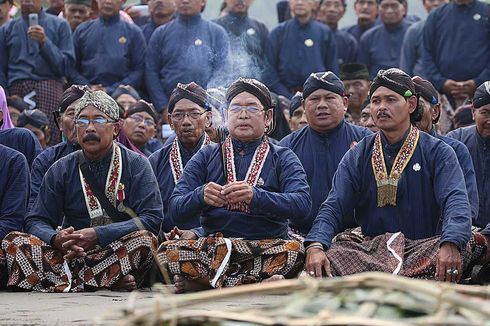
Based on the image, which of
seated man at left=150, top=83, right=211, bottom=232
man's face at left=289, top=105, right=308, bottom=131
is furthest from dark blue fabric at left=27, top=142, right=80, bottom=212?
man's face at left=289, top=105, right=308, bottom=131

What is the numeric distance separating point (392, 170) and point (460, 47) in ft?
16.0

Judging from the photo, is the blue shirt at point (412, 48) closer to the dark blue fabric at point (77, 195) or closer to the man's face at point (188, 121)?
the man's face at point (188, 121)

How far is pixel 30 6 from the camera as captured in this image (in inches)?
470

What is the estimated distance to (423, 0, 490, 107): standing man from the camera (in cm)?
1184

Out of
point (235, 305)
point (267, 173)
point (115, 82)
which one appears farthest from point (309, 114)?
point (115, 82)

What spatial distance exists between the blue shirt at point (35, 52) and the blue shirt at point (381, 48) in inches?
140

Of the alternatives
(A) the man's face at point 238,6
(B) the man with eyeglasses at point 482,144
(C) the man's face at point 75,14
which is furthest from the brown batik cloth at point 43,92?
(B) the man with eyeglasses at point 482,144

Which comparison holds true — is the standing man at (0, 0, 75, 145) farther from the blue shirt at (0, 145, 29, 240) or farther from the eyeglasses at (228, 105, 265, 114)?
the eyeglasses at (228, 105, 265, 114)

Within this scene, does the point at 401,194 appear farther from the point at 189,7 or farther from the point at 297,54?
the point at 297,54

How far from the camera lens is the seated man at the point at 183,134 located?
29.5ft

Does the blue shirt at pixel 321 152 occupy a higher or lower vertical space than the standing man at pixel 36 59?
lower

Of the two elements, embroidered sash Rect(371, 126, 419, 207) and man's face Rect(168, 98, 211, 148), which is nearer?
embroidered sash Rect(371, 126, 419, 207)

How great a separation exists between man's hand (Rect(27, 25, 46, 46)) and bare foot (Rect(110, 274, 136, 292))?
465 centimetres

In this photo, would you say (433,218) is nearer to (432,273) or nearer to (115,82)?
(432,273)
